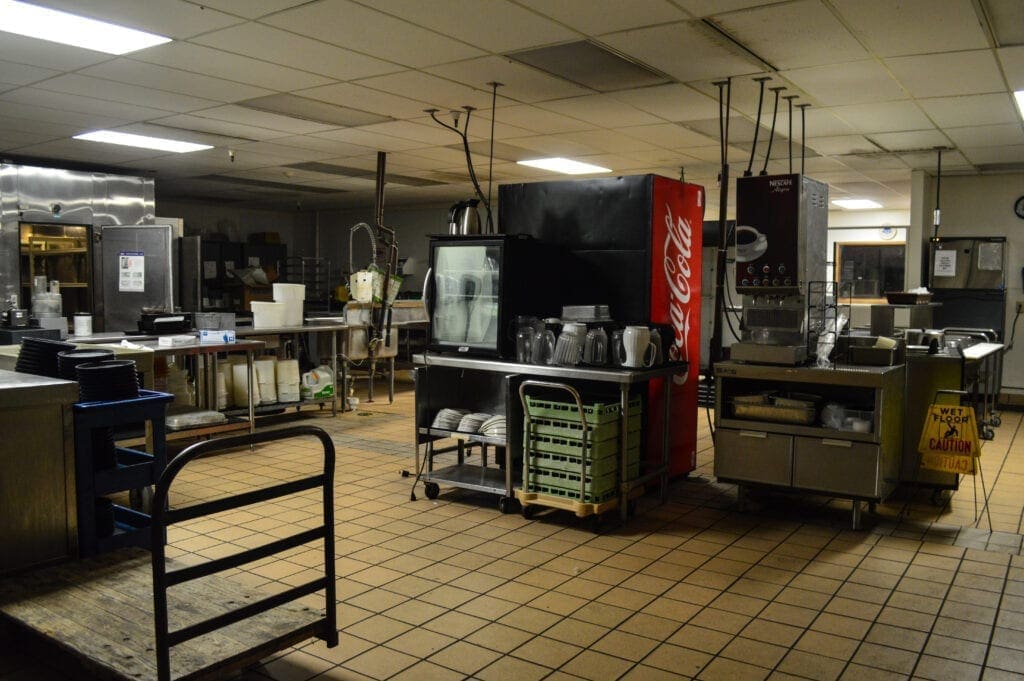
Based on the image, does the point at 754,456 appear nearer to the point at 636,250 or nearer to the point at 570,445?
the point at 570,445

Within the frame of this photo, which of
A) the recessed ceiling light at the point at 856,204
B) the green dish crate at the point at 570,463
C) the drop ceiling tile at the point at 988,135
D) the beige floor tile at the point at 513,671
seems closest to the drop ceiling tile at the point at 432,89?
the green dish crate at the point at 570,463

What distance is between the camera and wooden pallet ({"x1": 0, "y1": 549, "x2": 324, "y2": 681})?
2432mm

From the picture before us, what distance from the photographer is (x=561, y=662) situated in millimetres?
3027

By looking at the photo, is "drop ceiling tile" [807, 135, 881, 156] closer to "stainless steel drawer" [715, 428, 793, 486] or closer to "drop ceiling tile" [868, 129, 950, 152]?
"drop ceiling tile" [868, 129, 950, 152]

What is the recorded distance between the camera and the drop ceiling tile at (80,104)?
19.1 feet

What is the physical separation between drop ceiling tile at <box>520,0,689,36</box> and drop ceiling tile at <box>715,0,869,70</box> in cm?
34

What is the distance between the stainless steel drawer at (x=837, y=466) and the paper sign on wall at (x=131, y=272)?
25.4 feet

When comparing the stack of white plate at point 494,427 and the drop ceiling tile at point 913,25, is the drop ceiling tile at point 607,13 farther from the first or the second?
the stack of white plate at point 494,427

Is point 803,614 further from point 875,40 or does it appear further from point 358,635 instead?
point 875,40

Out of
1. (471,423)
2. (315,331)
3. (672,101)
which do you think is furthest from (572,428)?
(315,331)

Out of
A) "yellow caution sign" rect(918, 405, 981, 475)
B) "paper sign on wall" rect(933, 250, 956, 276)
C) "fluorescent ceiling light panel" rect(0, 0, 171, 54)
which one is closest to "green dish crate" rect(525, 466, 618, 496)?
"yellow caution sign" rect(918, 405, 981, 475)

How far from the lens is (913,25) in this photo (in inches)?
167

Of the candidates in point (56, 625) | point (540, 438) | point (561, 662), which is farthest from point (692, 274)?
point (56, 625)

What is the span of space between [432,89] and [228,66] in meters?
1.39
